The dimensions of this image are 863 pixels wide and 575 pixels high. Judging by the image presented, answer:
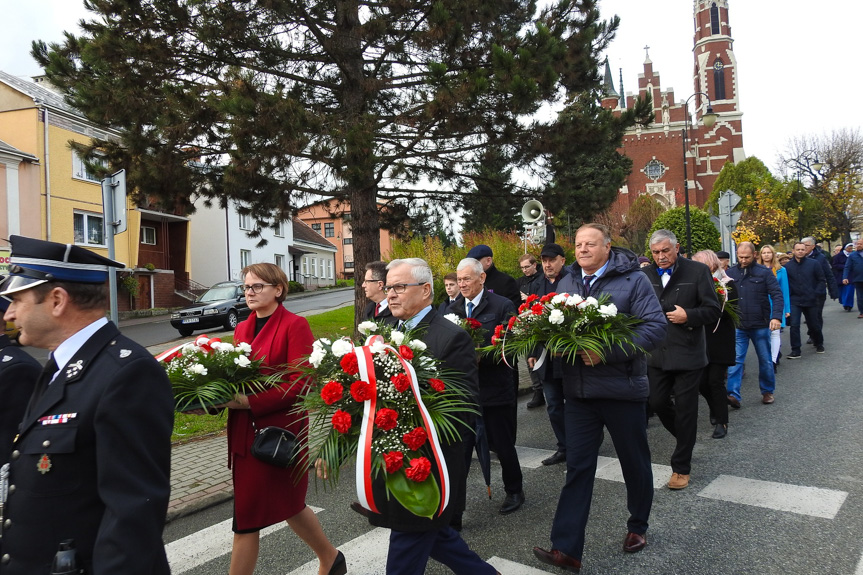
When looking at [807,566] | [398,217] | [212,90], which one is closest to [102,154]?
[212,90]

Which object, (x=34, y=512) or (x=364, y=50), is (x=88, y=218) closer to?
(x=364, y=50)

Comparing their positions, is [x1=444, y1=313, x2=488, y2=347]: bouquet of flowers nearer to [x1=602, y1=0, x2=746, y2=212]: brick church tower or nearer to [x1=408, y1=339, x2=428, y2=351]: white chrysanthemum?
→ [x1=408, y1=339, x2=428, y2=351]: white chrysanthemum

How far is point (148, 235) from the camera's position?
34.8m

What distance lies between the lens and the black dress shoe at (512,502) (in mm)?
4699

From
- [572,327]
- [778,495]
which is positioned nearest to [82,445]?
[572,327]

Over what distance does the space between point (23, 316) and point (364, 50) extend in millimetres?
9554

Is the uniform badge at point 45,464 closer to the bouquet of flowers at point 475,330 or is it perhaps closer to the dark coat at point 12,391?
the dark coat at point 12,391

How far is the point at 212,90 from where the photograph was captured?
349 inches

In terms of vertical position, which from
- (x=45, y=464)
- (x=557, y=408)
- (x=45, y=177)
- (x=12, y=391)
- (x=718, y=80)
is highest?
(x=718, y=80)

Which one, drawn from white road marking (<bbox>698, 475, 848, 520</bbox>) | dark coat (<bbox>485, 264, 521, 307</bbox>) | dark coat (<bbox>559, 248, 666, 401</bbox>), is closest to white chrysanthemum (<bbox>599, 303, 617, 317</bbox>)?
dark coat (<bbox>559, 248, 666, 401</bbox>)

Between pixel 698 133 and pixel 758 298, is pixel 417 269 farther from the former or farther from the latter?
pixel 698 133

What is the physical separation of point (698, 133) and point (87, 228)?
61266 millimetres

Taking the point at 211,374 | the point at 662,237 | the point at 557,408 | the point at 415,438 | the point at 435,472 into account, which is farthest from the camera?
the point at 557,408

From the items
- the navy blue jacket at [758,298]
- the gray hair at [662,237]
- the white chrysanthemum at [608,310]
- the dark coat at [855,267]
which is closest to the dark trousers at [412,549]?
the white chrysanthemum at [608,310]
